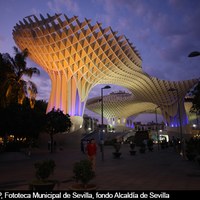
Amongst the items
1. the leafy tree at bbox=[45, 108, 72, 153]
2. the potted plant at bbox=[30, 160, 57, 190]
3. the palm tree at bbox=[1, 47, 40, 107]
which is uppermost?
the palm tree at bbox=[1, 47, 40, 107]

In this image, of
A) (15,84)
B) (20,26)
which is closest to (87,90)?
(20,26)

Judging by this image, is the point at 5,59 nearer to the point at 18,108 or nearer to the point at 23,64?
the point at 23,64

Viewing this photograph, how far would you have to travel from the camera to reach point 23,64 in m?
29.2

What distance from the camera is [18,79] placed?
93.6ft

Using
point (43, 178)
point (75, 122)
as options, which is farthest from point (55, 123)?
point (43, 178)

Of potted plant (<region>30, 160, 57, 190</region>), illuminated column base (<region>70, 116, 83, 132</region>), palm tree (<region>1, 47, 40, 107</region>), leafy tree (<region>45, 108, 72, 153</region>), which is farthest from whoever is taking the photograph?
illuminated column base (<region>70, 116, 83, 132</region>)

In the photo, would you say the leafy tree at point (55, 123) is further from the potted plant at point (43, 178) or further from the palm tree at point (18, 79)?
the potted plant at point (43, 178)

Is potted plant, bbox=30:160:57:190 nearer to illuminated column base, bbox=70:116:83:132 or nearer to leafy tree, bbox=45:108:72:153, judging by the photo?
leafy tree, bbox=45:108:72:153

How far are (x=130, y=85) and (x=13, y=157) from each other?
5507cm

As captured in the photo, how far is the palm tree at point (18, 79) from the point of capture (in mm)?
27922

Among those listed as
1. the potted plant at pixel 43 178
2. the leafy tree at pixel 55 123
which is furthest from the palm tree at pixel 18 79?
the potted plant at pixel 43 178

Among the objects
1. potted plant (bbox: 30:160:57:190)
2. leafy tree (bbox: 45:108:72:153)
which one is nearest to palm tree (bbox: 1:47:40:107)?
leafy tree (bbox: 45:108:72:153)

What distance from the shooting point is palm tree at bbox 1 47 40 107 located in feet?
91.6

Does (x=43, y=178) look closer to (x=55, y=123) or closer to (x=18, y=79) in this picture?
(x=18, y=79)
